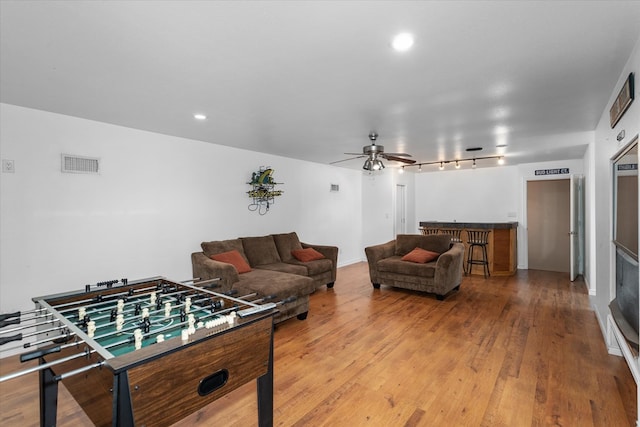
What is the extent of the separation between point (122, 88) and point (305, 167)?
397 centimetres

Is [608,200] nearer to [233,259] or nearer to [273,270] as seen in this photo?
[273,270]

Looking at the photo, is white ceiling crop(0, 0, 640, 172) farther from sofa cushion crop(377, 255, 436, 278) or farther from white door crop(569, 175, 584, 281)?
white door crop(569, 175, 584, 281)

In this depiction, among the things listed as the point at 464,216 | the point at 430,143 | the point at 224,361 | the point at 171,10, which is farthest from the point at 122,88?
the point at 464,216

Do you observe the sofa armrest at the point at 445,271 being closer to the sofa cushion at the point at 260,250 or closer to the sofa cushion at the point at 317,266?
the sofa cushion at the point at 317,266

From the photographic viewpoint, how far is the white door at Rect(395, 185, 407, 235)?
8062mm

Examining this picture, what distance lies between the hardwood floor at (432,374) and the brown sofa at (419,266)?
18.0 inches

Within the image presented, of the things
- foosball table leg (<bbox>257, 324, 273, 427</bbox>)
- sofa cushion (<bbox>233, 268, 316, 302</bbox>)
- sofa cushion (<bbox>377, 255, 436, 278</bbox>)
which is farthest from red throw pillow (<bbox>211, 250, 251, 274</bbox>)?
foosball table leg (<bbox>257, 324, 273, 427</bbox>)

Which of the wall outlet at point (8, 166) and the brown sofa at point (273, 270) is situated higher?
the wall outlet at point (8, 166)

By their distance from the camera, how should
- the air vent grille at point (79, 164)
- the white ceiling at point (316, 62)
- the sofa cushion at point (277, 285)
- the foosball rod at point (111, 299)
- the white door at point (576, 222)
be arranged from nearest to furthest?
the white ceiling at point (316, 62) < the foosball rod at point (111, 299) < the air vent grille at point (79, 164) < the sofa cushion at point (277, 285) < the white door at point (576, 222)

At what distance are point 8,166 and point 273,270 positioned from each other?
3034mm

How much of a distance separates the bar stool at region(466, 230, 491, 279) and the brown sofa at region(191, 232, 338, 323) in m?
2.92

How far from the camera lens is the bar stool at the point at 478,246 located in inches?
241

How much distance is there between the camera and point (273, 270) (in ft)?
14.9

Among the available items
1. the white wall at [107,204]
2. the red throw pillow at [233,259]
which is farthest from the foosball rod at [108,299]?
the red throw pillow at [233,259]
